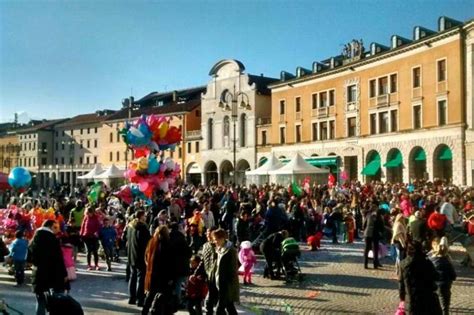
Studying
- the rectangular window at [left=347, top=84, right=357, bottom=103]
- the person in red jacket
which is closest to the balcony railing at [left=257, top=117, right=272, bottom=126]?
the rectangular window at [left=347, top=84, right=357, bottom=103]

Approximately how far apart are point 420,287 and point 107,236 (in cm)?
955

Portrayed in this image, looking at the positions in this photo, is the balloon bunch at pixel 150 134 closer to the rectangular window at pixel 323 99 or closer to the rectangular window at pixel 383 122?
the rectangular window at pixel 383 122

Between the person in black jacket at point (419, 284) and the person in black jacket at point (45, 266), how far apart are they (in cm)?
508

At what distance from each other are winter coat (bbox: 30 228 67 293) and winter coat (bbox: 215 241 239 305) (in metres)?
2.43

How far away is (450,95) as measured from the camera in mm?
36969

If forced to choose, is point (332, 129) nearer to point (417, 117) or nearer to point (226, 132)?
point (417, 117)

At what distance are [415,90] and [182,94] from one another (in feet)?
130

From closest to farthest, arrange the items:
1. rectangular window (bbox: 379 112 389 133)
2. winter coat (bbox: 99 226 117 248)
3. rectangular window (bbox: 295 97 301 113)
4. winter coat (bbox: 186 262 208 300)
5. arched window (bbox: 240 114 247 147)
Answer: winter coat (bbox: 186 262 208 300) < winter coat (bbox: 99 226 117 248) < rectangular window (bbox: 379 112 389 133) < rectangular window (bbox: 295 97 301 113) < arched window (bbox: 240 114 247 147)

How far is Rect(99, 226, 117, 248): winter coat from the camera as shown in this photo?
46.8ft

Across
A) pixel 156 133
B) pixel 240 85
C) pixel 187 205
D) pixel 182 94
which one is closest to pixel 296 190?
pixel 187 205

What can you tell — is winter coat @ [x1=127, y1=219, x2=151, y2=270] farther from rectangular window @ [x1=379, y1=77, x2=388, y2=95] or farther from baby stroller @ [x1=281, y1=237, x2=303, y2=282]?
rectangular window @ [x1=379, y1=77, x2=388, y2=95]

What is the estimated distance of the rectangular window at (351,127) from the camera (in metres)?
46.7

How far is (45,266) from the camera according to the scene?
8234mm

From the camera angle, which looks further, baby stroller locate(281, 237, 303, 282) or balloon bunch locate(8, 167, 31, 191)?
balloon bunch locate(8, 167, 31, 191)
